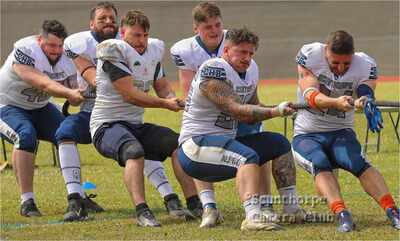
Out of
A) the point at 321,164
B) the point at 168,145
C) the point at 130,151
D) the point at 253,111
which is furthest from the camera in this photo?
the point at 168,145

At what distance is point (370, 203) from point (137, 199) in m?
2.29

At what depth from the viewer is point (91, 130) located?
789cm

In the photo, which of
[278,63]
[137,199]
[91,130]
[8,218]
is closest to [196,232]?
[137,199]

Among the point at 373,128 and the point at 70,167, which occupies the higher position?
the point at 373,128

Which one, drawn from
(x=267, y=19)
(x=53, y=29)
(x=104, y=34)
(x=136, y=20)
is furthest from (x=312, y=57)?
(x=267, y=19)

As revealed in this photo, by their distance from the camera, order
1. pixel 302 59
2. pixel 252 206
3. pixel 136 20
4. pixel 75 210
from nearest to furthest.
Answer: pixel 252 206, pixel 302 59, pixel 136 20, pixel 75 210

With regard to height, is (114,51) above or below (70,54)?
above

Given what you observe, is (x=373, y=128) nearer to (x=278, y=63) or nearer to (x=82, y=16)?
(x=278, y=63)

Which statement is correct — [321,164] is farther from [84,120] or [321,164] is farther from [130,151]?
[84,120]

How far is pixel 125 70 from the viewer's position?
7.59m

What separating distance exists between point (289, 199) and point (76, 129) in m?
1.95

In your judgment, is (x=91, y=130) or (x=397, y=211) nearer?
(x=397, y=211)

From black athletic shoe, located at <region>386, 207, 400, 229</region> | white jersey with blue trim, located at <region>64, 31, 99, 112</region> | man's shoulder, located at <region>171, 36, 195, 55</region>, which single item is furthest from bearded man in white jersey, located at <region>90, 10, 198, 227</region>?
black athletic shoe, located at <region>386, 207, 400, 229</region>

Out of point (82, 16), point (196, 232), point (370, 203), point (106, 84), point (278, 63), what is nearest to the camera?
point (196, 232)
